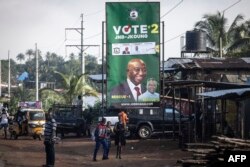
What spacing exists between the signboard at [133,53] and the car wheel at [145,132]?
426cm

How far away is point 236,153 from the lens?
987 cm

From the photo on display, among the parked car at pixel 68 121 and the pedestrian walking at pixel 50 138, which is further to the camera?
the parked car at pixel 68 121

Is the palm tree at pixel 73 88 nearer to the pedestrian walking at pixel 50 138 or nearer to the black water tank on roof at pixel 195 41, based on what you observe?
the black water tank on roof at pixel 195 41

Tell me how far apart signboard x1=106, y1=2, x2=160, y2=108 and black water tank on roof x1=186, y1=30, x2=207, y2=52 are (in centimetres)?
1418

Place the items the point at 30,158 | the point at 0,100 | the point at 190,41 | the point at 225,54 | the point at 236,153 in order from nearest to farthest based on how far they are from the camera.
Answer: the point at 236,153 → the point at 30,158 → the point at 190,41 → the point at 225,54 → the point at 0,100

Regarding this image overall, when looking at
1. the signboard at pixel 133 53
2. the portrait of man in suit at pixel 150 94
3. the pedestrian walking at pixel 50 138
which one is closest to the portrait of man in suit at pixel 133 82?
the signboard at pixel 133 53

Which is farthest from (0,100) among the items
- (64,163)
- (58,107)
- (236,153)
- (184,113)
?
(236,153)

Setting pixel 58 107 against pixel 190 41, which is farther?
pixel 190 41

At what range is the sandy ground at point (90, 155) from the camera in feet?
58.3

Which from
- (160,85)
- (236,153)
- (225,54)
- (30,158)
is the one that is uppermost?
(225,54)

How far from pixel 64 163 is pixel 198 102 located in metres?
9.55

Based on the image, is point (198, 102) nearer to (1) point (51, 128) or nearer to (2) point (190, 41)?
(1) point (51, 128)

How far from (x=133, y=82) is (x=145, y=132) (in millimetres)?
5304

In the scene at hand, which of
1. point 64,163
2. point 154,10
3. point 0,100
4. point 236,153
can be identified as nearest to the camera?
point 236,153
